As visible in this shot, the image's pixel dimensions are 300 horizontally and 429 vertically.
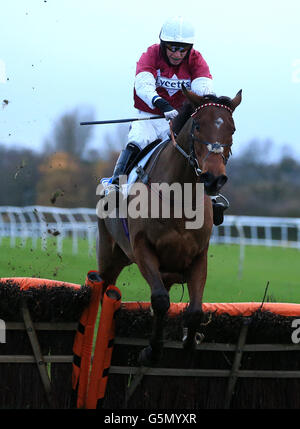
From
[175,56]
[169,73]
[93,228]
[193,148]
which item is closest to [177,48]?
[175,56]

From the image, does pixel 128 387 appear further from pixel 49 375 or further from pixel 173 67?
pixel 173 67

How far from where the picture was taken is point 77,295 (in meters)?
4.58

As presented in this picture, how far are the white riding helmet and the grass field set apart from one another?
2.30 meters

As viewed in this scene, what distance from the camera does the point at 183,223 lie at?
16.1 feet

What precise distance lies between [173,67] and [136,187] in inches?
40.9

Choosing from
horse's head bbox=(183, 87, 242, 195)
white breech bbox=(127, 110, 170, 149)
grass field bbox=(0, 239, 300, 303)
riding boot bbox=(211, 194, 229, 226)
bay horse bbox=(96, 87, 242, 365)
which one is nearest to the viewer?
horse's head bbox=(183, 87, 242, 195)

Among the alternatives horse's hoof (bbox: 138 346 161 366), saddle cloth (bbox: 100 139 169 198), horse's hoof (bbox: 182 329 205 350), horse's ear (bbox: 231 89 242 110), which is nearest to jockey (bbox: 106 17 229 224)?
saddle cloth (bbox: 100 139 169 198)

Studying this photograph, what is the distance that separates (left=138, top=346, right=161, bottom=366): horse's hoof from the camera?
4.56m

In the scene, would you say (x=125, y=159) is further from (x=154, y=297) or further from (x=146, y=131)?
(x=154, y=297)

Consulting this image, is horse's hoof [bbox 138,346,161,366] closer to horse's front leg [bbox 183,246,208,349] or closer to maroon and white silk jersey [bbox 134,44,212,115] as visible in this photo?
horse's front leg [bbox 183,246,208,349]

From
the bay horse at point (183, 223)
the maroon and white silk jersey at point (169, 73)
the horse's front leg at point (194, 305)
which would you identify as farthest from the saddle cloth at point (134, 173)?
the horse's front leg at point (194, 305)

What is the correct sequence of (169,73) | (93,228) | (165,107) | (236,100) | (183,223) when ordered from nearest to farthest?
(236,100), (183,223), (165,107), (169,73), (93,228)

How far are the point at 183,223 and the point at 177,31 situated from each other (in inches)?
59.9
